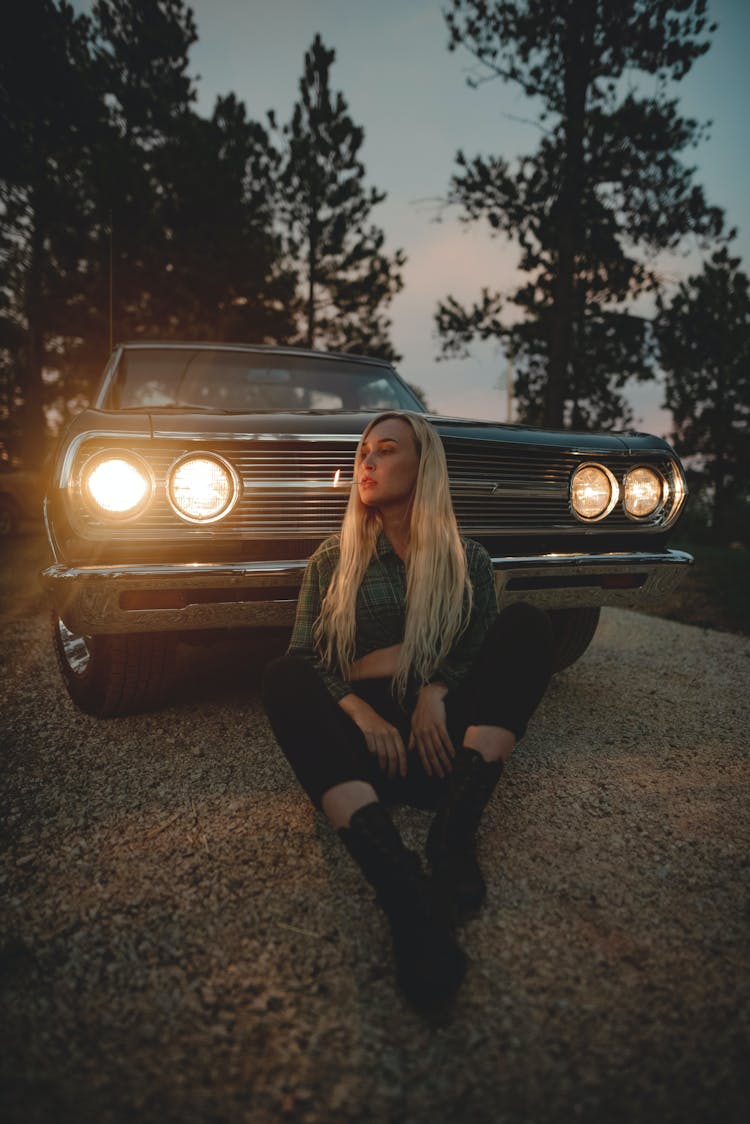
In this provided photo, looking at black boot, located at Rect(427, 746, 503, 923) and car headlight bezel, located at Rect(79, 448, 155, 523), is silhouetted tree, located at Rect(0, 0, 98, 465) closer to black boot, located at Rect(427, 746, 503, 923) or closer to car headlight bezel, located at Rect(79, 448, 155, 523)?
car headlight bezel, located at Rect(79, 448, 155, 523)

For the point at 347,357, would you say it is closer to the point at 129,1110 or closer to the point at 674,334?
the point at 129,1110

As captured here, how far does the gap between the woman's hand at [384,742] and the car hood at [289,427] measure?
98cm

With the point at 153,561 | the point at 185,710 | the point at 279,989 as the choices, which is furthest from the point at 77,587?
the point at 279,989

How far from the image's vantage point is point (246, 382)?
315cm

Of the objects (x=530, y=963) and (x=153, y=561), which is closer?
(x=530, y=963)

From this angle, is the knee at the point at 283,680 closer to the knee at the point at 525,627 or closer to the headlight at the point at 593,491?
the knee at the point at 525,627

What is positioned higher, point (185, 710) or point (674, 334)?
point (674, 334)

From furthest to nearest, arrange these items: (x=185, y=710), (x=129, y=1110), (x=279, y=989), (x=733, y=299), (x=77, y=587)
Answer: (x=733, y=299), (x=185, y=710), (x=77, y=587), (x=279, y=989), (x=129, y=1110)

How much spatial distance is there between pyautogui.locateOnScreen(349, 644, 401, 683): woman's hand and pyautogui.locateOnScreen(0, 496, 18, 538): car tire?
11.7 metres

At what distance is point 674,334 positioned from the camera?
9492 mm

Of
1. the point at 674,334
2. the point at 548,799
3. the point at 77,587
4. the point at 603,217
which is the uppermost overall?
the point at 603,217

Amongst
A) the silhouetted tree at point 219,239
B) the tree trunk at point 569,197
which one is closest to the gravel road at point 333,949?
the tree trunk at point 569,197

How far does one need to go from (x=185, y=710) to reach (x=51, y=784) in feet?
2.19

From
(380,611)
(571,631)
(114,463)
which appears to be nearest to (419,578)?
(380,611)
